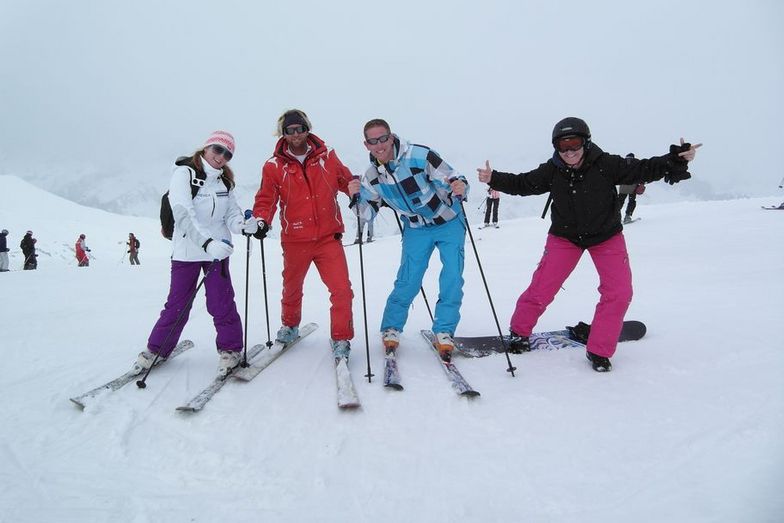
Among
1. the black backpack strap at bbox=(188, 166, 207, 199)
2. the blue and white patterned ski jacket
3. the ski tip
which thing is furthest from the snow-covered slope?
the black backpack strap at bbox=(188, 166, 207, 199)

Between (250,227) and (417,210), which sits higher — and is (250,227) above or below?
below

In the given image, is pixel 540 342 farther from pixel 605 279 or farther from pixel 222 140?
pixel 222 140

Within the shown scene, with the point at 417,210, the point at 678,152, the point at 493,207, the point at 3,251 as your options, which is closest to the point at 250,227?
the point at 417,210

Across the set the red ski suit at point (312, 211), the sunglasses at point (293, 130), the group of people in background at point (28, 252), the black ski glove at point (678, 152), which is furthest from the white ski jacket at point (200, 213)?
the group of people in background at point (28, 252)

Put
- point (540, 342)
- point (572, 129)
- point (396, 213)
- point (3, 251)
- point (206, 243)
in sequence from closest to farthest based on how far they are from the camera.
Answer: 1. point (572, 129)
2. point (206, 243)
3. point (540, 342)
4. point (396, 213)
5. point (3, 251)

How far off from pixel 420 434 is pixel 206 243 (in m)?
2.50

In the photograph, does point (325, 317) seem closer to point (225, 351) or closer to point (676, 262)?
point (225, 351)

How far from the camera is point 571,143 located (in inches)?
147

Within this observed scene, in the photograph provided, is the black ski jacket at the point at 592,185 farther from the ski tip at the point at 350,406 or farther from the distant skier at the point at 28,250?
the distant skier at the point at 28,250

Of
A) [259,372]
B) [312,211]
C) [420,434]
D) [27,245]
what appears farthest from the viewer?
[27,245]

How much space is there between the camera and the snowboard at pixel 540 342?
4.48m

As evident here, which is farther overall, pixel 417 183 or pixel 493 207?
pixel 493 207

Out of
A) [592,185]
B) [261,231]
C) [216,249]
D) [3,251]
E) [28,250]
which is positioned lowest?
[28,250]

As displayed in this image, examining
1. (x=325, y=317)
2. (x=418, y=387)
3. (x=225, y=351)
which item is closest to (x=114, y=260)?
(x=325, y=317)
